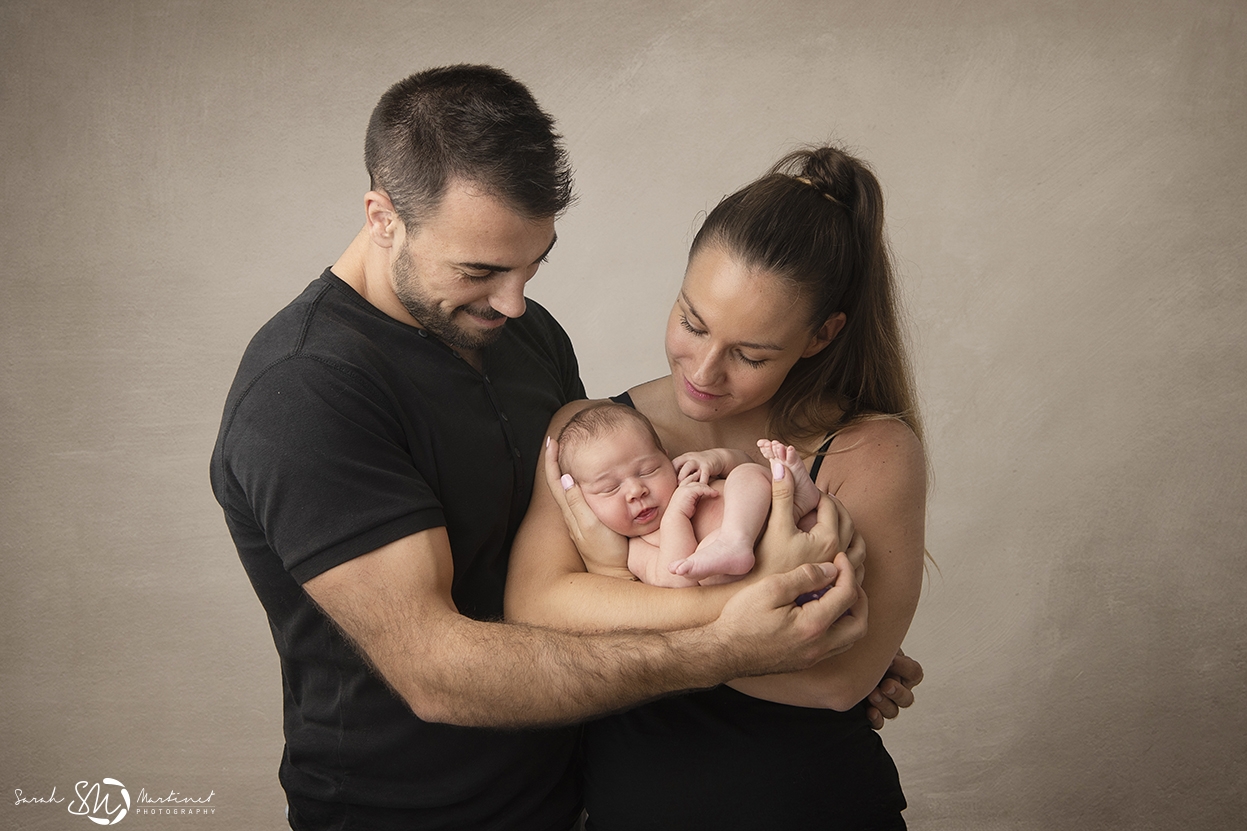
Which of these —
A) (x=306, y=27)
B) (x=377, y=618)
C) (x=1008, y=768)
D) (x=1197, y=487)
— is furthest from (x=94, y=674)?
(x=1197, y=487)

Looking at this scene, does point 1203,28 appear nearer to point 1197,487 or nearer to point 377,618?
point 1197,487

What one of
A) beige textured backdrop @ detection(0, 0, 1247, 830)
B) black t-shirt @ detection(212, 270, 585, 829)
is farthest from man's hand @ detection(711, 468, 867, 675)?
beige textured backdrop @ detection(0, 0, 1247, 830)

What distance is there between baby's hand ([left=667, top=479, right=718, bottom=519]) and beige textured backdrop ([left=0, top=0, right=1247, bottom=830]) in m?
1.92

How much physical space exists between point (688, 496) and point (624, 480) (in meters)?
0.14

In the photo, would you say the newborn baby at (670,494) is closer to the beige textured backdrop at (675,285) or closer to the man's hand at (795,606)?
the man's hand at (795,606)

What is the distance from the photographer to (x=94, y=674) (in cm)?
383

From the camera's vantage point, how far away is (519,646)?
1603 mm

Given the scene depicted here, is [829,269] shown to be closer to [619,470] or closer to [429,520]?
[619,470]

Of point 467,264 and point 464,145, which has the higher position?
point 464,145

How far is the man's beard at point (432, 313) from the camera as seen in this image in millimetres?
1818

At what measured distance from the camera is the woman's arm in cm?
187

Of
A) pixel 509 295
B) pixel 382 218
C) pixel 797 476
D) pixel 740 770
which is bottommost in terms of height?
pixel 740 770

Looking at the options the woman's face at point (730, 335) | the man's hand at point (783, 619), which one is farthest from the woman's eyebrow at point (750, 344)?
the man's hand at point (783, 619)

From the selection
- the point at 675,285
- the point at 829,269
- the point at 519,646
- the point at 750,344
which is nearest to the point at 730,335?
the point at 750,344
